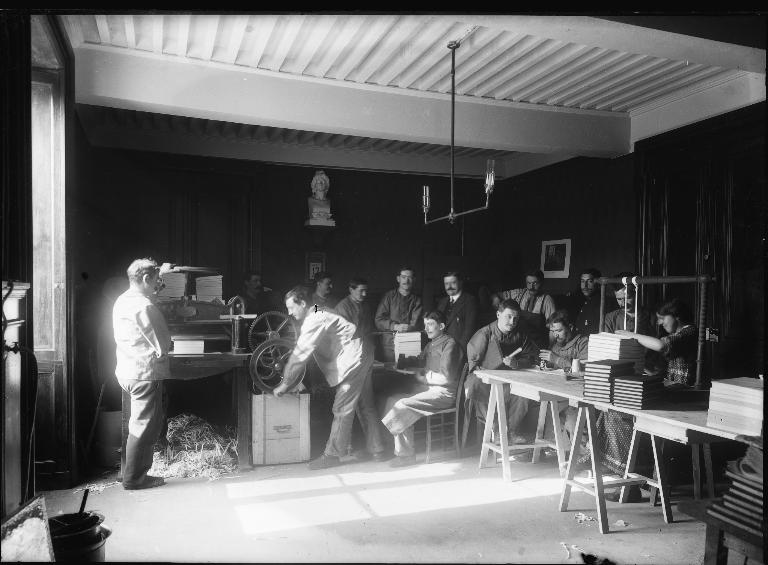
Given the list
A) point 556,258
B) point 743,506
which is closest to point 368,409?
point 743,506

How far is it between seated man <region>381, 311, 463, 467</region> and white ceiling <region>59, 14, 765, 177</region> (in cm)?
246

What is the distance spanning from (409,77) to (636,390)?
12.4 ft

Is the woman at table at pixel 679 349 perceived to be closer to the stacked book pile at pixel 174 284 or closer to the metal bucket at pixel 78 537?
the metal bucket at pixel 78 537

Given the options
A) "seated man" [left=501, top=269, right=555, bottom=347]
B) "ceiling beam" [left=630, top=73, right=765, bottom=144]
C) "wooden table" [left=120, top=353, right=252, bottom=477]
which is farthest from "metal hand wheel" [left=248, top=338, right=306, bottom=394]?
"ceiling beam" [left=630, top=73, right=765, bottom=144]

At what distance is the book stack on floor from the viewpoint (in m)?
6.18

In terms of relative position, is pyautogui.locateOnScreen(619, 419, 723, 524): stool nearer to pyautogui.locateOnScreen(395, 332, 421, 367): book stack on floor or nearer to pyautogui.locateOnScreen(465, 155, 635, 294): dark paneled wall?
pyautogui.locateOnScreen(395, 332, 421, 367): book stack on floor

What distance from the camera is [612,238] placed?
7586 mm

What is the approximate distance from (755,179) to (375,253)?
515cm

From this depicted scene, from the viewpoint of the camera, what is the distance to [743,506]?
9.09 ft

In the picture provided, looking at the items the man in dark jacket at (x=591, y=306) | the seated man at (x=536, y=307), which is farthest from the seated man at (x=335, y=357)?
the man in dark jacket at (x=591, y=306)

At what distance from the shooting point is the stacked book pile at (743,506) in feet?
8.86

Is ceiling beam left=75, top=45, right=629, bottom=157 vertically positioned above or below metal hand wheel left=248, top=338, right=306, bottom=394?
above

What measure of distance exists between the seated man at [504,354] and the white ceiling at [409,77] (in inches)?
87.3

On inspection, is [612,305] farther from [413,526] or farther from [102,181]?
[102,181]
